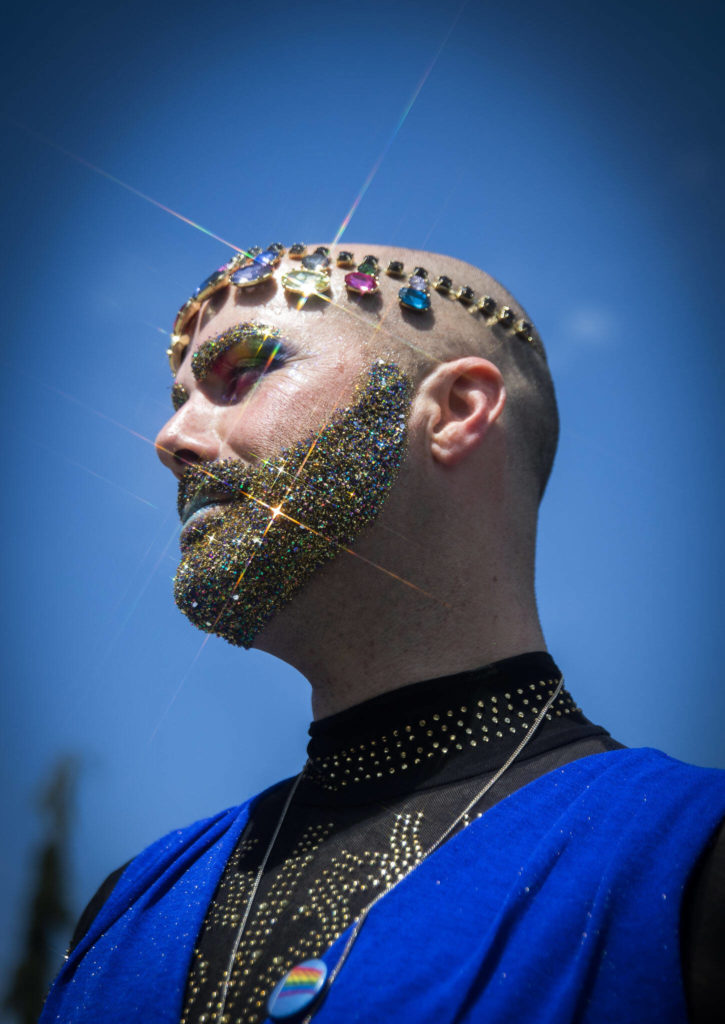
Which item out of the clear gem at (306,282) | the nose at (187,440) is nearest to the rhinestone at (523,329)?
the clear gem at (306,282)

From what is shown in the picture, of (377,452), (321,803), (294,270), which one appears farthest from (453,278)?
(321,803)

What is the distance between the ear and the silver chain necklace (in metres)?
0.81

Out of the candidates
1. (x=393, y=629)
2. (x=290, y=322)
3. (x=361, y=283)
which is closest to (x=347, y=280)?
(x=361, y=283)

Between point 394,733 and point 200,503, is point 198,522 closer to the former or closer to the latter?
point 200,503

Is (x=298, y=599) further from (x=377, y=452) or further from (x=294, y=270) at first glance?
(x=294, y=270)

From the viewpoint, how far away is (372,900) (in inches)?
63.5

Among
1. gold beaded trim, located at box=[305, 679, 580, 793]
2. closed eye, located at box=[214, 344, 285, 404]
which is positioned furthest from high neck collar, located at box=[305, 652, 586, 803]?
closed eye, located at box=[214, 344, 285, 404]

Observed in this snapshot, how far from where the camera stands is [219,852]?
212 cm

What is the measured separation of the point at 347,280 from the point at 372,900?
196 cm

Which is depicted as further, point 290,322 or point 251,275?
point 251,275

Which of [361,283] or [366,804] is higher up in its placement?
[361,283]

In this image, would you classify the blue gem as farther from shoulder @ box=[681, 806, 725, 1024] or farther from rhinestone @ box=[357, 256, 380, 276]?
shoulder @ box=[681, 806, 725, 1024]

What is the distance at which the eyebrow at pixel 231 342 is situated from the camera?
231cm

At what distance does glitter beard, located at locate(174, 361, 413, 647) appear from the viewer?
2037 mm
